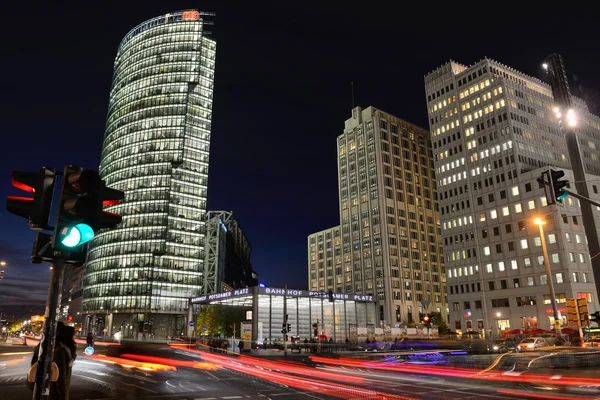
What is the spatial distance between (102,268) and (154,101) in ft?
175

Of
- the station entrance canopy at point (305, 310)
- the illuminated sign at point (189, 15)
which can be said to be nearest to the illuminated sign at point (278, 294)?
the station entrance canopy at point (305, 310)

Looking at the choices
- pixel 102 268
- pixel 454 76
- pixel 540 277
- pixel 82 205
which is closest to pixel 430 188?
pixel 454 76

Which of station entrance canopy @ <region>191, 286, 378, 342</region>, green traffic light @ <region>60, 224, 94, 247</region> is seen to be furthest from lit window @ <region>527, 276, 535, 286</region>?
green traffic light @ <region>60, 224, 94, 247</region>

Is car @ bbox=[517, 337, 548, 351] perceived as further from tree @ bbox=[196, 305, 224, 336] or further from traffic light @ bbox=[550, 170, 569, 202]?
tree @ bbox=[196, 305, 224, 336]

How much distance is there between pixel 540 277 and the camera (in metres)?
89.2

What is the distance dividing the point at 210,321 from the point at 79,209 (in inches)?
3517

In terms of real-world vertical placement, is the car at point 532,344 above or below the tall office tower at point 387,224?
below

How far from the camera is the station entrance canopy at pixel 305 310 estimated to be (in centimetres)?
7325

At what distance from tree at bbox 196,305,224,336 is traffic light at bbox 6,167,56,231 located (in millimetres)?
87077

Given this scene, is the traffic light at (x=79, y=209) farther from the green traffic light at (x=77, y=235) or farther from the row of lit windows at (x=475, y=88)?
the row of lit windows at (x=475, y=88)

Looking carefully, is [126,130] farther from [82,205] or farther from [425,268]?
[82,205]

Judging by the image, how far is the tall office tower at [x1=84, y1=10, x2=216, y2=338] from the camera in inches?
4596

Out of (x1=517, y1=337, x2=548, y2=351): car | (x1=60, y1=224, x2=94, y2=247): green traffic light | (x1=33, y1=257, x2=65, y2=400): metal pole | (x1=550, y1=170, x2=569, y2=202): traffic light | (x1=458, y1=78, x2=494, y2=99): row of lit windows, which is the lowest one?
(x1=517, y1=337, x2=548, y2=351): car

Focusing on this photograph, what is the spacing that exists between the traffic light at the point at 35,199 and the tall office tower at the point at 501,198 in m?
96.5
